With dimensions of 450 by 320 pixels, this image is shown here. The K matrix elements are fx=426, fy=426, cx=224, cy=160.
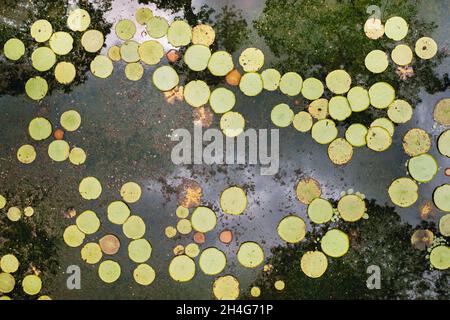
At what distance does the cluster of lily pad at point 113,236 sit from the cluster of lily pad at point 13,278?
49 centimetres

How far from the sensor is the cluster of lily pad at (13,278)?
150 inches

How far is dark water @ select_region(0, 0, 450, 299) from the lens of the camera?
3627 mm

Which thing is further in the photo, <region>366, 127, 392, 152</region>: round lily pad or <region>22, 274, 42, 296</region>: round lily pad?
<region>22, 274, 42, 296</region>: round lily pad

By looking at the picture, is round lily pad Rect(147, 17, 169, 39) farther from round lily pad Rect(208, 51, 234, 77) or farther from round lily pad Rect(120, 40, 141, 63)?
round lily pad Rect(208, 51, 234, 77)

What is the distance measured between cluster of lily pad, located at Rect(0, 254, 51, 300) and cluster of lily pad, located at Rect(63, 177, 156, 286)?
0.49 meters

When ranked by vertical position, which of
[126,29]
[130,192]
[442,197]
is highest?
[126,29]

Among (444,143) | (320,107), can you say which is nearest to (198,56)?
(320,107)

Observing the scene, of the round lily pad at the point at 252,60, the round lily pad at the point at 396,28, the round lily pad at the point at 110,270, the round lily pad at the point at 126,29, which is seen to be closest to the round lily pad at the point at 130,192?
the round lily pad at the point at 110,270

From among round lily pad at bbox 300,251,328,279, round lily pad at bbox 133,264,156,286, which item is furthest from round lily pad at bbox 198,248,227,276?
round lily pad at bbox 300,251,328,279

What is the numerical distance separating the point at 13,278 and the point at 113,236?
1000 mm

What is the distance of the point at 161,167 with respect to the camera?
372 cm

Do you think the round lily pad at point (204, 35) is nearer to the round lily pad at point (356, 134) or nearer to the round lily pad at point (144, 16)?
the round lily pad at point (144, 16)

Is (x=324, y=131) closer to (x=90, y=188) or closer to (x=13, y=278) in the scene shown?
(x=90, y=188)
